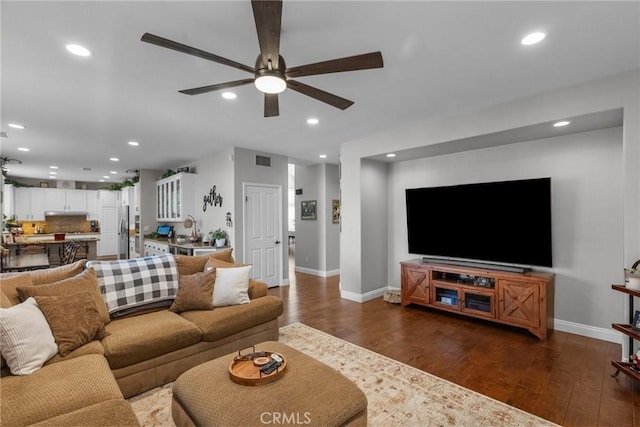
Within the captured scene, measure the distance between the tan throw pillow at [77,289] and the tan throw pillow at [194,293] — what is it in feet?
1.90

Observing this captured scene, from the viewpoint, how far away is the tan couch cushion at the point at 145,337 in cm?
219

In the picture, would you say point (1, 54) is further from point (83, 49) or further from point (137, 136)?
point (137, 136)

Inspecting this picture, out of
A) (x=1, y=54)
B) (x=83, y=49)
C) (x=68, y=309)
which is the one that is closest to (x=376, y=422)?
(x=68, y=309)

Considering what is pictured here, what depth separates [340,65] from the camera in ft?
6.13

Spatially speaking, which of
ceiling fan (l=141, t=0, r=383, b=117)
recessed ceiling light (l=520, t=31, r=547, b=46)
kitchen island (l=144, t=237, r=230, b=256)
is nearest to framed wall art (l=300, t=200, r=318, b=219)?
kitchen island (l=144, t=237, r=230, b=256)

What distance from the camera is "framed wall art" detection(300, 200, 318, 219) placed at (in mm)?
7074

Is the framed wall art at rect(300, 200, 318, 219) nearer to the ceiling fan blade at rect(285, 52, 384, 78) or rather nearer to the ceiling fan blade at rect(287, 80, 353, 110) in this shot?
the ceiling fan blade at rect(287, 80, 353, 110)

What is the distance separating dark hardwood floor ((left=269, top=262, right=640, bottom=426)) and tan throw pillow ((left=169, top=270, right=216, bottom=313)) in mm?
1305

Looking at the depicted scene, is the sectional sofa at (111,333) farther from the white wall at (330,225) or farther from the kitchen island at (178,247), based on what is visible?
the white wall at (330,225)

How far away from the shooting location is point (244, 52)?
2336 mm

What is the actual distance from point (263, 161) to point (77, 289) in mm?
3824


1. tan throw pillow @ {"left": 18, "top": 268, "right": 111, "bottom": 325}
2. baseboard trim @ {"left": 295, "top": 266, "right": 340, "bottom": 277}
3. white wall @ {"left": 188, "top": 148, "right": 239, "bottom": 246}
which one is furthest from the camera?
baseboard trim @ {"left": 295, "top": 266, "right": 340, "bottom": 277}

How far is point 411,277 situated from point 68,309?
156 inches

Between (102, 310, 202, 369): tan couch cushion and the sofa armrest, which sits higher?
the sofa armrest
